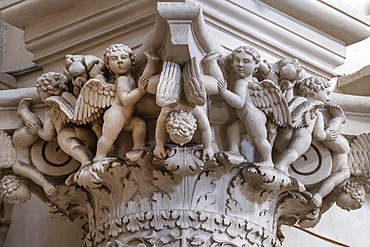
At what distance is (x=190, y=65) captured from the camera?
306cm

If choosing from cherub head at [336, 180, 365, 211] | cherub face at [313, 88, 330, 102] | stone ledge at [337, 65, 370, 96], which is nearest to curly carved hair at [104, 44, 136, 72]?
cherub face at [313, 88, 330, 102]

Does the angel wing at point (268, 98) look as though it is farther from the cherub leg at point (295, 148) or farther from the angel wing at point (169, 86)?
the angel wing at point (169, 86)

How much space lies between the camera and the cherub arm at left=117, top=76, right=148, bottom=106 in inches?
123

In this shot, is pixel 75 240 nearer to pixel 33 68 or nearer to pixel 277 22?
pixel 33 68

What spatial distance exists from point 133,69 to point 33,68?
2.85 ft

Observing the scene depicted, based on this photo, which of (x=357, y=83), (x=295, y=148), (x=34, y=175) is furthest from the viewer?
(x=357, y=83)

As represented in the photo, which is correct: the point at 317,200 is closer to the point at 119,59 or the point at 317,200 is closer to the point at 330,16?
the point at 330,16

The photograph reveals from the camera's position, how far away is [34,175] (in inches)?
133

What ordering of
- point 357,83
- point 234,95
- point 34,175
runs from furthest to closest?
point 357,83, point 34,175, point 234,95

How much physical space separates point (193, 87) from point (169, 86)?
0.06 m

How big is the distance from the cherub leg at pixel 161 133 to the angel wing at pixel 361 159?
60 centimetres

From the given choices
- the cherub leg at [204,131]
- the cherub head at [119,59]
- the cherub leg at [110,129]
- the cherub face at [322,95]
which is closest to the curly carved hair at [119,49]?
the cherub head at [119,59]

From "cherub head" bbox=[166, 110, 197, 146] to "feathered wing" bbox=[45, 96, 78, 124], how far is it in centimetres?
31

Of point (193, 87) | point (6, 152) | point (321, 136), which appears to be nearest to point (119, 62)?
point (193, 87)
